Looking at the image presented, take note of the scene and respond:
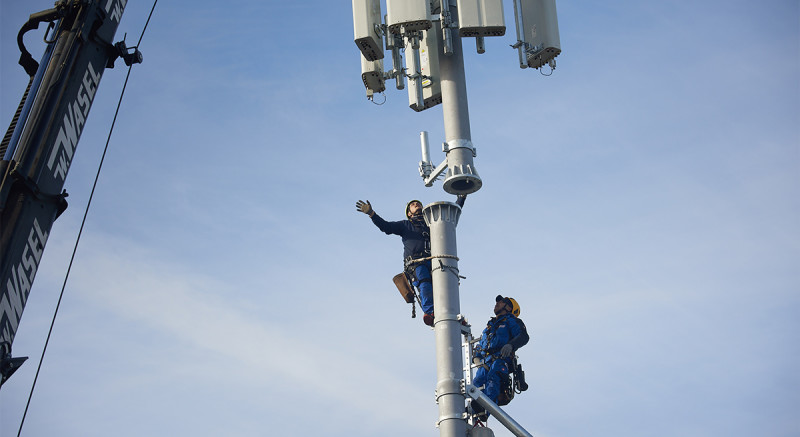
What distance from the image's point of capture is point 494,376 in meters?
16.7

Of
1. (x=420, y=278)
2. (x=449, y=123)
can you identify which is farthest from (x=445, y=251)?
(x=449, y=123)

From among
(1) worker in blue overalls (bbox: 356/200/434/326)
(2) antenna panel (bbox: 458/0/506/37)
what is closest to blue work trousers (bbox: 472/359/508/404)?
(1) worker in blue overalls (bbox: 356/200/434/326)

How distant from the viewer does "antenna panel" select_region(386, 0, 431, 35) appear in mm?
15414

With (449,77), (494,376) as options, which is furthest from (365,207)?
(494,376)

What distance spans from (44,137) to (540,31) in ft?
28.3

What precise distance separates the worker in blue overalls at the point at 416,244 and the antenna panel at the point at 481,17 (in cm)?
325

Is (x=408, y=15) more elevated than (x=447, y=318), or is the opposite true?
(x=408, y=15)

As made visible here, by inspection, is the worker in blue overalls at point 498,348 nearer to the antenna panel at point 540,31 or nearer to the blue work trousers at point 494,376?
the blue work trousers at point 494,376

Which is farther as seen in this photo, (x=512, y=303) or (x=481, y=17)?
(x=512, y=303)

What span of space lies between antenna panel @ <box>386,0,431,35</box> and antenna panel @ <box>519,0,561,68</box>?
2.28m

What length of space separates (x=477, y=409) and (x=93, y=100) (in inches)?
270

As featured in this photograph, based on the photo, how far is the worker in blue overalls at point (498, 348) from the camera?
16703mm

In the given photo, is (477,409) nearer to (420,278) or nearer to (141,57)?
(420,278)

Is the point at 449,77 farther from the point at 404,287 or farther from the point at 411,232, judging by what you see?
the point at 404,287
